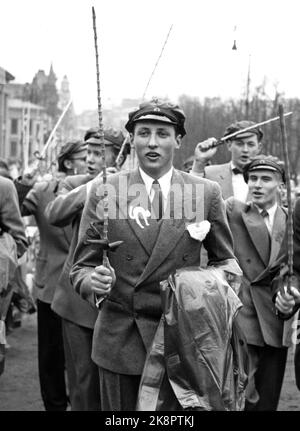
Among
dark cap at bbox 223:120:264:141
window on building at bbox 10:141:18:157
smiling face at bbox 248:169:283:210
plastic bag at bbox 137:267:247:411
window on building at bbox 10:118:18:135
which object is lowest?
plastic bag at bbox 137:267:247:411

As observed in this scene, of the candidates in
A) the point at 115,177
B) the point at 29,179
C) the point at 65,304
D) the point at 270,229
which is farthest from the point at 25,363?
the point at 115,177

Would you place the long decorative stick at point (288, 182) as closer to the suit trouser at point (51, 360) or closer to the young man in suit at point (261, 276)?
the young man in suit at point (261, 276)

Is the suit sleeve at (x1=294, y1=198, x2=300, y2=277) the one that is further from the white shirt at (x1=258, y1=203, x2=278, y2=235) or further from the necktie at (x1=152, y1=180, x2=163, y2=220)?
the white shirt at (x1=258, y1=203, x2=278, y2=235)

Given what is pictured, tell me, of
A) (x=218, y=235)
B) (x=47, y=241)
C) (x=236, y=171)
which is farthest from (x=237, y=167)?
(x=218, y=235)

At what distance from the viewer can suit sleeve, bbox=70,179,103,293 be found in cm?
389

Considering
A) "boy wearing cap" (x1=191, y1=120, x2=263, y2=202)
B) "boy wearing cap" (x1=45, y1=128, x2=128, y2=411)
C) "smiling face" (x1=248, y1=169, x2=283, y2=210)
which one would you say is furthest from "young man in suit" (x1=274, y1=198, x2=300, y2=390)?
"boy wearing cap" (x1=191, y1=120, x2=263, y2=202)

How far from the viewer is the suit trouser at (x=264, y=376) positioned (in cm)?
543

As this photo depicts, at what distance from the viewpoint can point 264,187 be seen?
5605mm

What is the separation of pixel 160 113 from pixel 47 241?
9.18 feet

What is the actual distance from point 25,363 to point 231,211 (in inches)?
148

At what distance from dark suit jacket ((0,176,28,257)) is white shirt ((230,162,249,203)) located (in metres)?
2.01

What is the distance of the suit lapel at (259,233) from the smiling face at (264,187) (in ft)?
0.27

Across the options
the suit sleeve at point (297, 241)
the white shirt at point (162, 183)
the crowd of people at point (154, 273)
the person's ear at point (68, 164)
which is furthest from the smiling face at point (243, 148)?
the white shirt at point (162, 183)

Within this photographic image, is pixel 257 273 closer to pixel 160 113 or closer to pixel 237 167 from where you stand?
pixel 237 167
